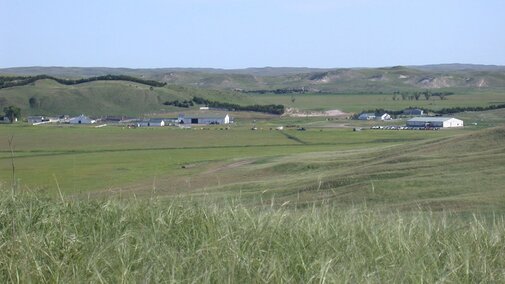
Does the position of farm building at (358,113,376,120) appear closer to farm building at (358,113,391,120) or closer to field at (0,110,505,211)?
farm building at (358,113,391,120)

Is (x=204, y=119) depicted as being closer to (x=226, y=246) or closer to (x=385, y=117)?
(x=385, y=117)

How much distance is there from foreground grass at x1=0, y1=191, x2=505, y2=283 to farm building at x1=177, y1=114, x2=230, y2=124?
117m

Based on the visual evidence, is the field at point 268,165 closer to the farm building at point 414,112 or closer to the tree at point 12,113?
the tree at point 12,113

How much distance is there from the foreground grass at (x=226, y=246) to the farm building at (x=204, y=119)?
385ft

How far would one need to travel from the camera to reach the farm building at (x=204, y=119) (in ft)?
424

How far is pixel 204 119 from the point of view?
13225cm

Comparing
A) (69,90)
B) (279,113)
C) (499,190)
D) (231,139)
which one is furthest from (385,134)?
(69,90)

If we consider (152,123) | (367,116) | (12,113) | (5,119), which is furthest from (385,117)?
(5,119)

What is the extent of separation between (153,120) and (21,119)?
21.2m

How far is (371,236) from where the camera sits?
9.52 meters

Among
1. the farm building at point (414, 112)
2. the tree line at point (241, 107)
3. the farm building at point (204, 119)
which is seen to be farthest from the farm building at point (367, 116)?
the farm building at point (204, 119)

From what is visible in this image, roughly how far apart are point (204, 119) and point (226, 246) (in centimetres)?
12382

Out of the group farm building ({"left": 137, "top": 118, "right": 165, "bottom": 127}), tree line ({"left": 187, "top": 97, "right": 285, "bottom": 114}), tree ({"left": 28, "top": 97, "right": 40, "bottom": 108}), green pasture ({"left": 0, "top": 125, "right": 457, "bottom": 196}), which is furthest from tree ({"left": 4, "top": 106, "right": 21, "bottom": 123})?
tree line ({"left": 187, "top": 97, "right": 285, "bottom": 114})

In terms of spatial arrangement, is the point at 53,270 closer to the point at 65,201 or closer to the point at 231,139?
the point at 65,201
